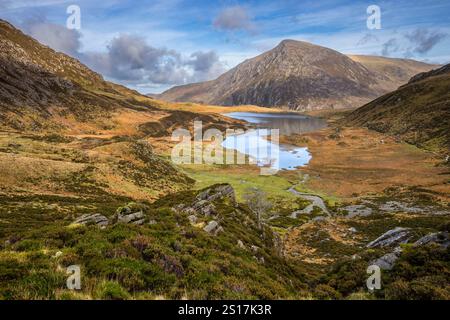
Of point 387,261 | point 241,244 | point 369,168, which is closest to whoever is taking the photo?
→ point 387,261

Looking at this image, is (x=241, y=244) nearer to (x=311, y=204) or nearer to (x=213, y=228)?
(x=213, y=228)

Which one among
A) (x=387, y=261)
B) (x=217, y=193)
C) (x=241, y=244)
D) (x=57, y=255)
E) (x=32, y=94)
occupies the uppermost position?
(x=32, y=94)

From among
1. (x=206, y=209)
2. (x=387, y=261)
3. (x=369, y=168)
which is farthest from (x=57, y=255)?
(x=369, y=168)

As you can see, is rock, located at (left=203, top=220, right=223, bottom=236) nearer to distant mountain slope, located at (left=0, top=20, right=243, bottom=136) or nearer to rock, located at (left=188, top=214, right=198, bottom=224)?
rock, located at (left=188, top=214, right=198, bottom=224)

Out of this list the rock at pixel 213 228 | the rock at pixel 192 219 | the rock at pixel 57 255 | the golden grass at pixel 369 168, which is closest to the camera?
the rock at pixel 57 255

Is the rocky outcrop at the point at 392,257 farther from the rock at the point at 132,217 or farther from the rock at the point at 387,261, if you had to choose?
the rock at the point at 132,217

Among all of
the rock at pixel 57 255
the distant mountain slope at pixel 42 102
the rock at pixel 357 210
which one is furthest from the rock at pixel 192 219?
the distant mountain slope at pixel 42 102

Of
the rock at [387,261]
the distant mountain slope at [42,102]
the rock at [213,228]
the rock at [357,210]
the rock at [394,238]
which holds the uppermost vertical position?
the distant mountain slope at [42,102]
